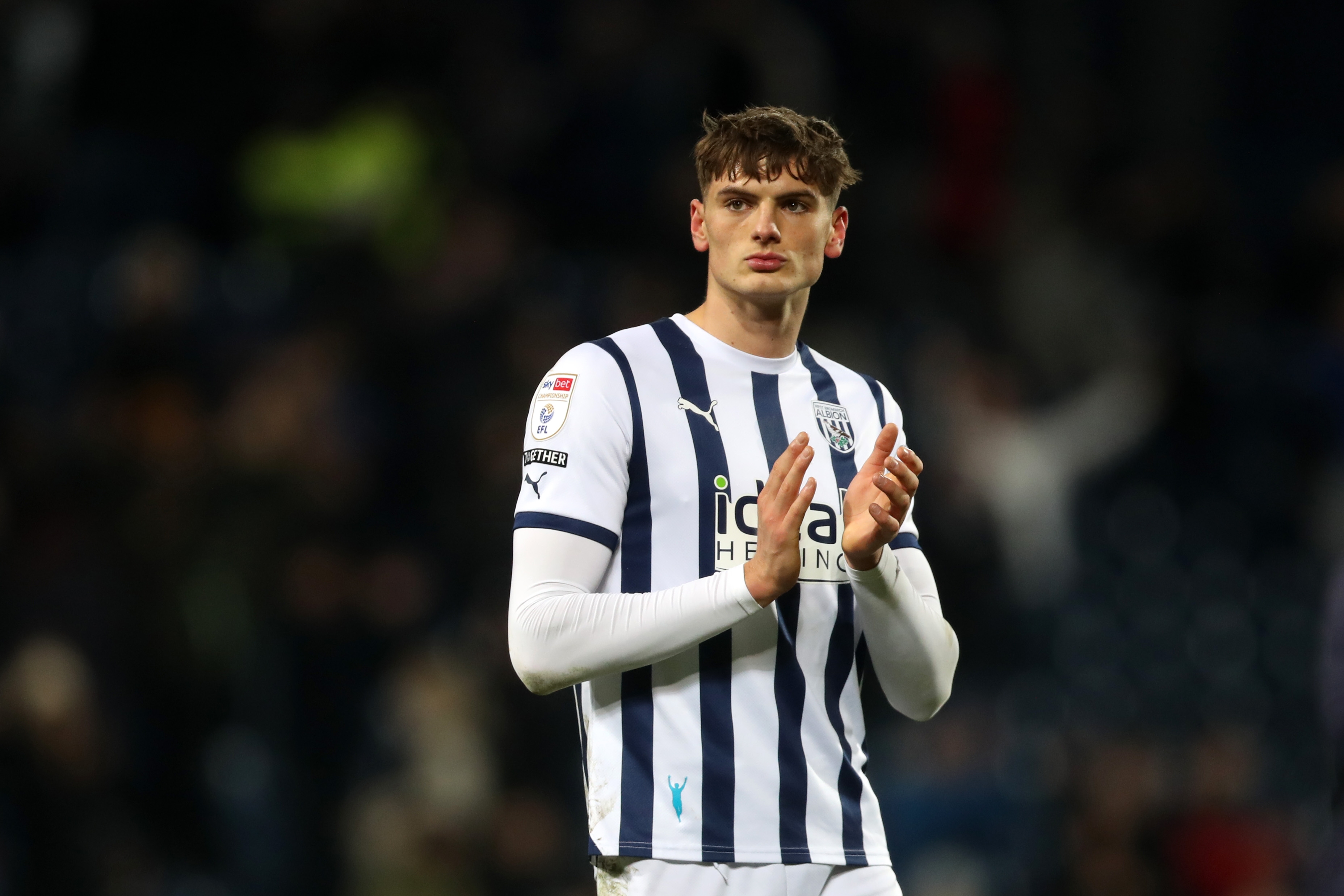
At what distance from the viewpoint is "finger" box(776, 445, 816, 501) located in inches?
125

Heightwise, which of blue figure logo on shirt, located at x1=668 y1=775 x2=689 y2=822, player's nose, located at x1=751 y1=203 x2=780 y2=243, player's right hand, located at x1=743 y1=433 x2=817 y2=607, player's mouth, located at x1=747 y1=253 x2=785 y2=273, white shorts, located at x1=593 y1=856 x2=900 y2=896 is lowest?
white shorts, located at x1=593 y1=856 x2=900 y2=896

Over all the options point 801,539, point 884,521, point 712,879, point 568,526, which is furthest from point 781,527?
point 712,879

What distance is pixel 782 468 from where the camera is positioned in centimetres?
320

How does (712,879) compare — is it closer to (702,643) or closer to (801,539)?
(702,643)

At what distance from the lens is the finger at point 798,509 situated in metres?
3.14

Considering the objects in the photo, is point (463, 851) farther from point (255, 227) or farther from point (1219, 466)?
point (1219, 466)

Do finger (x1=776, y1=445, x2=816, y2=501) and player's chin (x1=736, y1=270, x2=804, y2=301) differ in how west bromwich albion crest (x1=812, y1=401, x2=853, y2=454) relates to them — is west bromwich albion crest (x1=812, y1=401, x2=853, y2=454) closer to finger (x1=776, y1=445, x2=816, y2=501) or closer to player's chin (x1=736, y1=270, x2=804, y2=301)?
player's chin (x1=736, y1=270, x2=804, y2=301)

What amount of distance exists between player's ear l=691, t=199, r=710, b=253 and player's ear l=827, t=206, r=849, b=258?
28cm

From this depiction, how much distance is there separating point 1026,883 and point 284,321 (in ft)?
15.1

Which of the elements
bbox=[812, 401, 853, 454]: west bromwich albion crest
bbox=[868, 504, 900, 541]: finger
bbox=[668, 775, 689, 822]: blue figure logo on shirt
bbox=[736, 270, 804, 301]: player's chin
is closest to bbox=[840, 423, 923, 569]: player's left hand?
bbox=[868, 504, 900, 541]: finger

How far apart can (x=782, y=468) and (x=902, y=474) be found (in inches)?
9.9

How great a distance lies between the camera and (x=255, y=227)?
925 centimetres

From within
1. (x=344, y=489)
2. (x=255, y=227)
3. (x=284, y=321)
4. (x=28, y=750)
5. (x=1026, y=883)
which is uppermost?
(x=255, y=227)

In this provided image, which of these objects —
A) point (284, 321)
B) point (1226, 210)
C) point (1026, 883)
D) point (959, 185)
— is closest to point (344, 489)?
point (284, 321)
